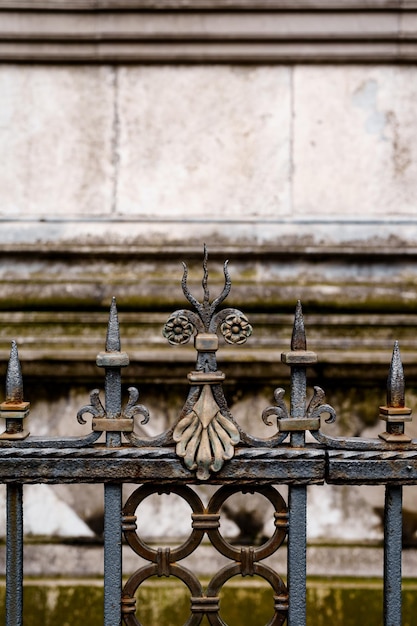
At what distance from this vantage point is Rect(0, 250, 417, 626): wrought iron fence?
6.43ft

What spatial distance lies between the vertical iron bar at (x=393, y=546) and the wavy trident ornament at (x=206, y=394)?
47cm

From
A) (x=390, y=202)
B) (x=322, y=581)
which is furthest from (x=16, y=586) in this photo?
(x=390, y=202)

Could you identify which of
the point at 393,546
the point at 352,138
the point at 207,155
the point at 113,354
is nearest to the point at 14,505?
the point at 113,354

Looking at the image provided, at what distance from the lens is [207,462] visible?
195 centimetres

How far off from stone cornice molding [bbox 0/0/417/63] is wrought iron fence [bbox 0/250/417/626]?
230 cm

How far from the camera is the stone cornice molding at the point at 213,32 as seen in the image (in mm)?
3805

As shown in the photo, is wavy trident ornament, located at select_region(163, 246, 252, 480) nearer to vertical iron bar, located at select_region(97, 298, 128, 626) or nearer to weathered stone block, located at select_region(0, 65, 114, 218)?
vertical iron bar, located at select_region(97, 298, 128, 626)

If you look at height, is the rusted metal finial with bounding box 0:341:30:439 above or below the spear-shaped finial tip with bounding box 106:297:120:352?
below

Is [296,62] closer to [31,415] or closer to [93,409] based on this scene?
[31,415]

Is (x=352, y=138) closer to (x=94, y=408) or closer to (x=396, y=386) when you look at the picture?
(x=396, y=386)

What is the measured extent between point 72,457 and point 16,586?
406mm

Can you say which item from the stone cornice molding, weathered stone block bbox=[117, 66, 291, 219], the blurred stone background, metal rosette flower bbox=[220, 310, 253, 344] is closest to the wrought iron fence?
metal rosette flower bbox=[220, 310, 253, 344]

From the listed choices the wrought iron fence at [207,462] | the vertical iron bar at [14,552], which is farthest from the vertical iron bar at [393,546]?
the vertical iron bar at [14,552]

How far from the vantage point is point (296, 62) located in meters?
3.86
